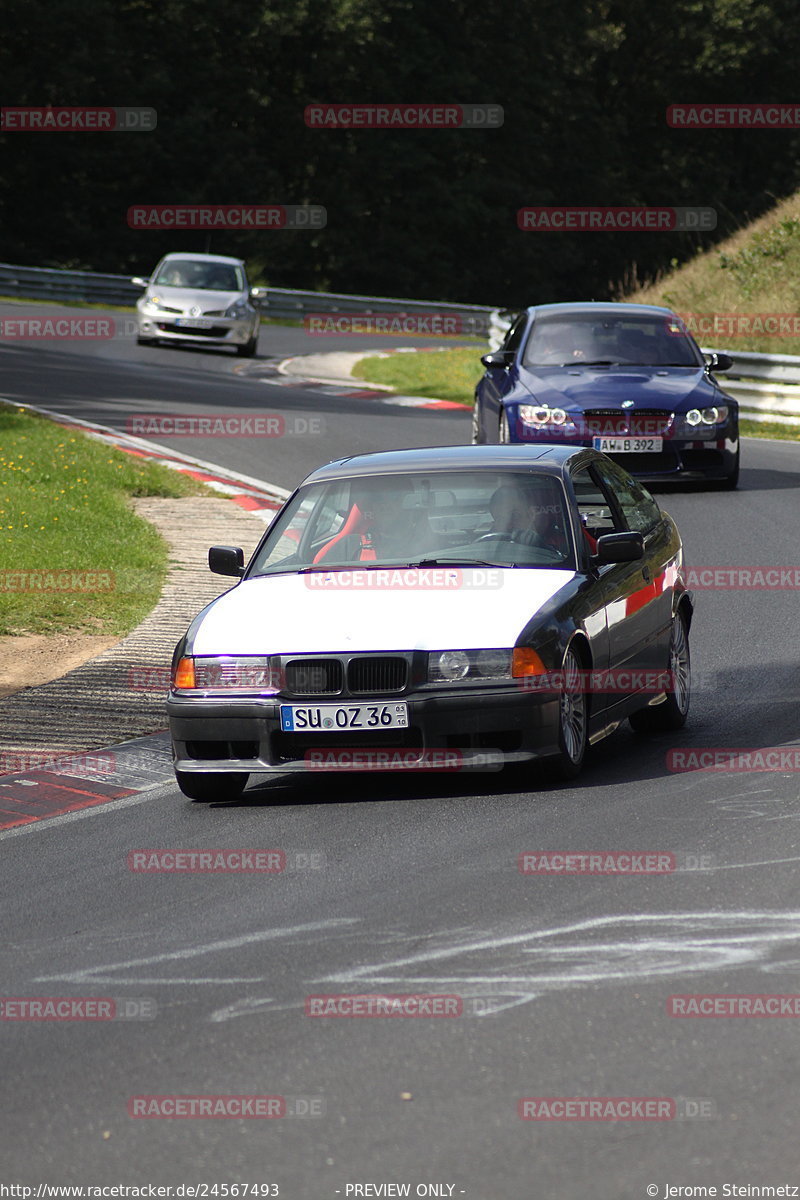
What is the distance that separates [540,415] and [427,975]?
11.9 meters

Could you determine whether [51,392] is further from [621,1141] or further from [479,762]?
[621,1141]

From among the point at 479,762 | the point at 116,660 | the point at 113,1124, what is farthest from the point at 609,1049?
the point at 116,660

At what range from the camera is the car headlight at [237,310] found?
34.0m

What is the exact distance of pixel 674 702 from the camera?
924 cm

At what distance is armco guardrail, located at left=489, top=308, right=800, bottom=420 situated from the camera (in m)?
24.6

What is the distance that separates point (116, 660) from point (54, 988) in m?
5.66

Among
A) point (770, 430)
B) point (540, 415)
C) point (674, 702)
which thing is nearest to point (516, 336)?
point (540, 415)

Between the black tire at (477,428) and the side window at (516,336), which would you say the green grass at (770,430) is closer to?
the side window at (516,336)

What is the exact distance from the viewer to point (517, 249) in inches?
2653

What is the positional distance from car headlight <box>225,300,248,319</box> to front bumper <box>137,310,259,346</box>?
0.06 metres
